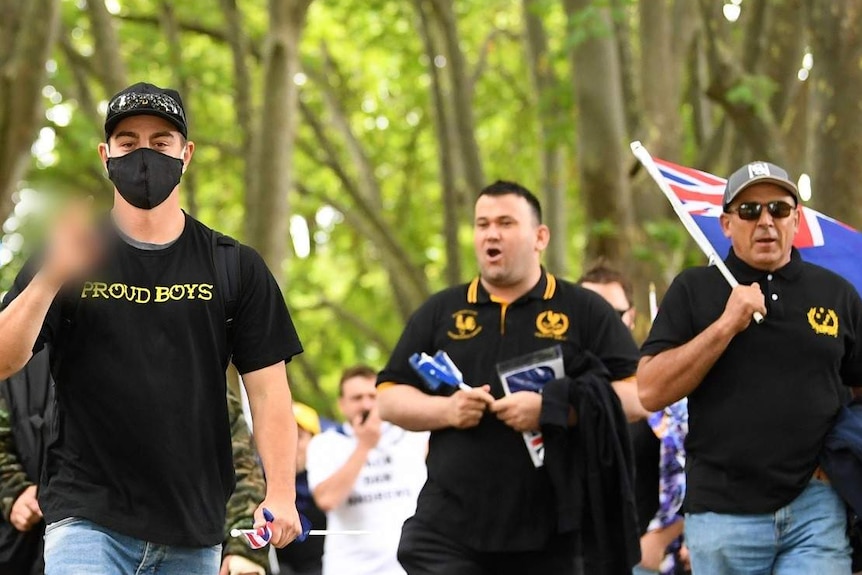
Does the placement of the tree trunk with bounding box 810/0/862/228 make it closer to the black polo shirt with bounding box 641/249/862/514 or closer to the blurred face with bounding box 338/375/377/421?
the blurred face with bounding box 338/375/377/421

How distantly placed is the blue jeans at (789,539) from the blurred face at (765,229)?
34.3 inches

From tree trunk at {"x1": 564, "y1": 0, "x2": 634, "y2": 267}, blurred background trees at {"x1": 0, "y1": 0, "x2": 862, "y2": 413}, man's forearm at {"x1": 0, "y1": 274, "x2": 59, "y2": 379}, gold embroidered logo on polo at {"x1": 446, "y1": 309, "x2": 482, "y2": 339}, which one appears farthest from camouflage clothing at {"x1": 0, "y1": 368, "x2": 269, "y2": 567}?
tree trunk at {"x1": 564, "y1": 0, "x2": 634, "y2": 267}

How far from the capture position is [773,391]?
20.8 feet

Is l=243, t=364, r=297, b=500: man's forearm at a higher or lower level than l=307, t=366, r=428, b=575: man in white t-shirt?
higher

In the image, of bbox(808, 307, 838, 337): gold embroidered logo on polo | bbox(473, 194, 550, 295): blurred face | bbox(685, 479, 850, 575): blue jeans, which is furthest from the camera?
bbox(473, 194, 550, 295): blurred face

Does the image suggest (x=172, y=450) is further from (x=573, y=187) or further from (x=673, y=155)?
(x=573, y=187)

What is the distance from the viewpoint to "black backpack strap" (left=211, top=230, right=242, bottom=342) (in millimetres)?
5195

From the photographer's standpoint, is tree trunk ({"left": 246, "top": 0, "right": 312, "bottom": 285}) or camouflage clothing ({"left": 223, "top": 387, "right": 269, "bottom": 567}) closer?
camouflage clothing ({"left": 223, "top": 387, "right": 269, "bottom": 567})

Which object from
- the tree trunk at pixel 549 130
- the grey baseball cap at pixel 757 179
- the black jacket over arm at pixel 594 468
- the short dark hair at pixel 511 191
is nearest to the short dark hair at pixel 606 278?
the short dark hair at pixel 511 191

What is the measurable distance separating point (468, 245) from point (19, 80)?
1478 cm

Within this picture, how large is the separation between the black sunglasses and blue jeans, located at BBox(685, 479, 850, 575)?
3.40 feet

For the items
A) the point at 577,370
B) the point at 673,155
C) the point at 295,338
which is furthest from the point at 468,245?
the point at 295,338

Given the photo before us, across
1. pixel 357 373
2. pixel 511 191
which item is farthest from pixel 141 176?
pixel 357 373

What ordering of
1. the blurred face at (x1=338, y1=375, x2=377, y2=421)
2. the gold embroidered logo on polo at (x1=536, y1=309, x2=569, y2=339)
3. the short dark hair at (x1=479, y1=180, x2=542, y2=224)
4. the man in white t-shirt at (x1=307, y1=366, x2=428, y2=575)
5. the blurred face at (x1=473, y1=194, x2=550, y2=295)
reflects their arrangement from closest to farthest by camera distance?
the gold embroidered logo on polo at (x1=536, y1=309, x2=569, y2=339)
the blurred face at (x1=473, y1=194, x2=550, y2=295)
the short dark hair at (x1=479, y1=180, x2=542, y2=224)
the man in white t-shirt at (x1=307, y1=366, x2=428, y2=575)
the blurred face at (x1=338, y1=375, x2=377, y2=421)
